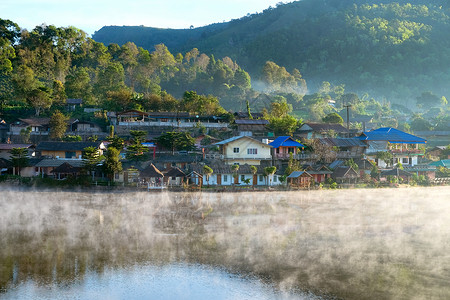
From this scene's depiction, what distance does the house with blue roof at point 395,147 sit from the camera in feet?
155

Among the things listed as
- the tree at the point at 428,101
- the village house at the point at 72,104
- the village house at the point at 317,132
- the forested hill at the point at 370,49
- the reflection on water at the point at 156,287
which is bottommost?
the reflection on water at the point at 156,287

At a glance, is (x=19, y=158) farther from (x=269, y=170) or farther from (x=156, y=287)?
(x=156, y=287)

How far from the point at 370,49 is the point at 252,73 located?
119 ft

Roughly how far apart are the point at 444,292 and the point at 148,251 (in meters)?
10.5

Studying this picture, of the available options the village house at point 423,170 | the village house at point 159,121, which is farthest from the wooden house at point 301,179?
the village house at point 159,121

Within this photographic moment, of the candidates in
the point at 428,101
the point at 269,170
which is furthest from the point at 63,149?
the point at 428,101

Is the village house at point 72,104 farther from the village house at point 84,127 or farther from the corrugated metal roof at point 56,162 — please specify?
the corrugated metal roof at point 56,162

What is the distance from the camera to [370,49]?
501 ft

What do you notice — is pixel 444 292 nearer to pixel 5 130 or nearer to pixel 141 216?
pixel 141 216

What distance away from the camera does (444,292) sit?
15.8m

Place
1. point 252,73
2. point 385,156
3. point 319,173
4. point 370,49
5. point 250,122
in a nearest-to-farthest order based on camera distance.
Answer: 1. point 319,173
2. point 385,156
3. point 250,122
4. point 370,49
5. point 252,73

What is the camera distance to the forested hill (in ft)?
473

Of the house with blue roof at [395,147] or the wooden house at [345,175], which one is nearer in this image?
the wooden house at [345,175]

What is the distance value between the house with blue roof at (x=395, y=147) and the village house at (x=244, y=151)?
10715 millimetres
